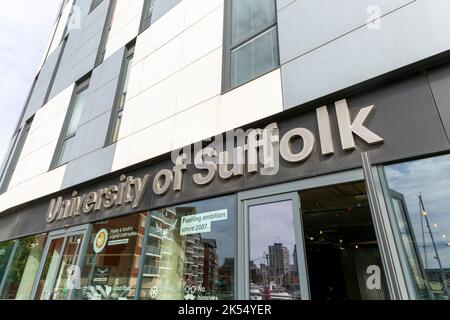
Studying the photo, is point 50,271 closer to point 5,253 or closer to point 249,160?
point 5,253

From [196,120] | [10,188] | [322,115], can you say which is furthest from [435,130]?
[10,188]

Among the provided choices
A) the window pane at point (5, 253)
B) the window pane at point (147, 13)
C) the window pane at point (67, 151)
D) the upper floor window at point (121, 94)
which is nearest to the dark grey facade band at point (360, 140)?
the upper floor window at point (121, 94)

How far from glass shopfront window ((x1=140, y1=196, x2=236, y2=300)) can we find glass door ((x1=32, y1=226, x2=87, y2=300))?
2453 mm

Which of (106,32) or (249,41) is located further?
(106,32)

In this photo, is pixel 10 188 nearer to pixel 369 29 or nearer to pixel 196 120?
pixel 196 120

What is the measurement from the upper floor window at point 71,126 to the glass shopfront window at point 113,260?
129 inches

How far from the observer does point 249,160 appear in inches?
166

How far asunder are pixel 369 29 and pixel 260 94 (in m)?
1.74

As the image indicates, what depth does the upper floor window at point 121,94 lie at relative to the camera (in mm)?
7286

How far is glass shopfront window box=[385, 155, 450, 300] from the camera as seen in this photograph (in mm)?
2555

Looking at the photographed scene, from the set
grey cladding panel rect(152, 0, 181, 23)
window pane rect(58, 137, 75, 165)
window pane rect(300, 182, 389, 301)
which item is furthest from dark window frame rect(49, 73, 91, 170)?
window pane rect(300, 182, 389, 301)

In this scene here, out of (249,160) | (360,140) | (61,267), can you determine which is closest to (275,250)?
(249,160)

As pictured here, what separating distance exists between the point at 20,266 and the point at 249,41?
31.0 ft
